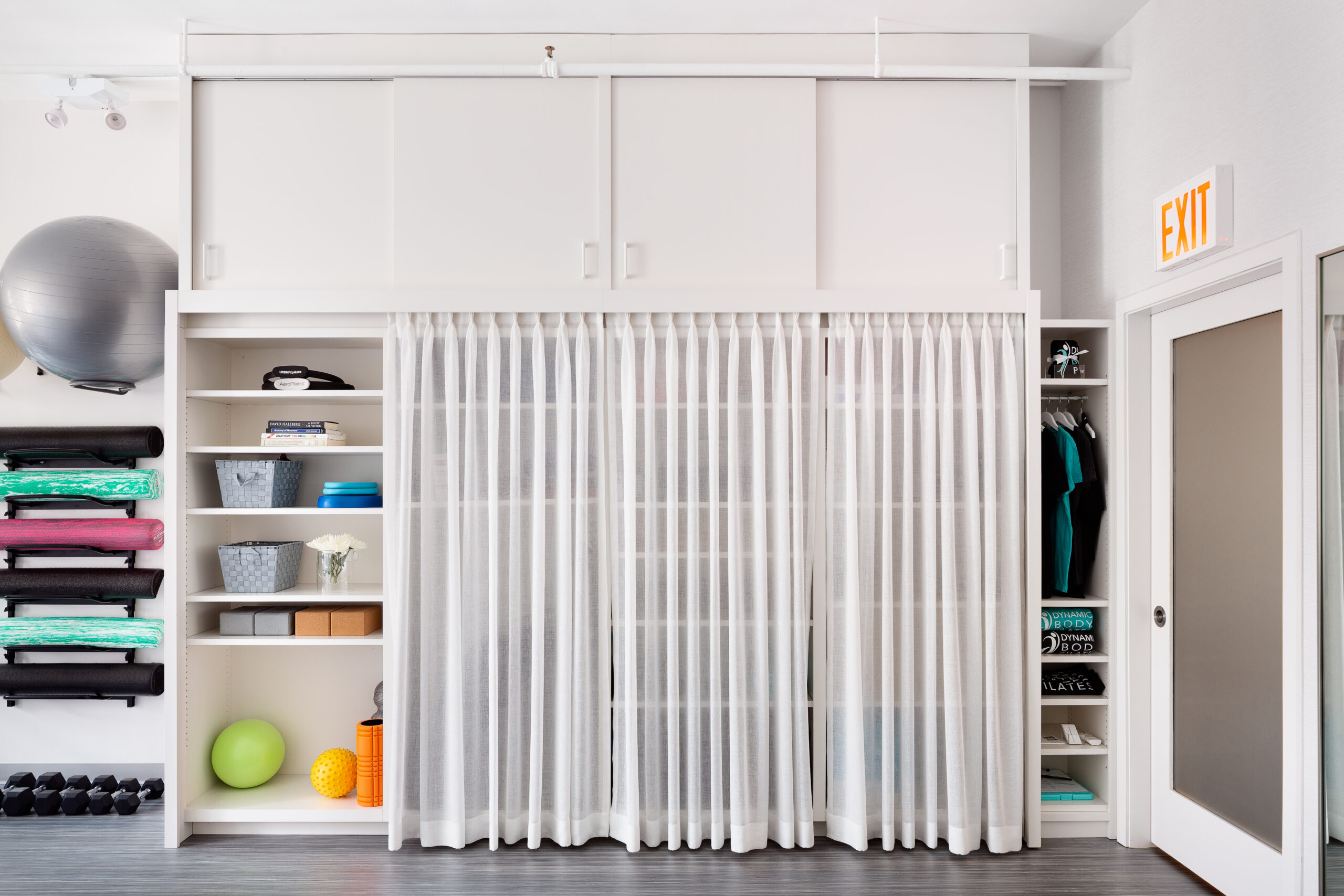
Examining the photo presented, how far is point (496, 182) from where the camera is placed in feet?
9.37

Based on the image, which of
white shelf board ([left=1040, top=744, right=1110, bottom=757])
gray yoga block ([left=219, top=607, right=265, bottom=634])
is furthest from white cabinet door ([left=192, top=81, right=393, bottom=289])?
white shelf board ([left=1040, top=744, right=1110, bottom=757])

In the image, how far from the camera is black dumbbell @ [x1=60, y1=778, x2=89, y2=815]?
3061mm

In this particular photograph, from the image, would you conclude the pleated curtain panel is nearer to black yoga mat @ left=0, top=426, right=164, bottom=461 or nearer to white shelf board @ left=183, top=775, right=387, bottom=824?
white shelf board @ left=183, top=775, right=387, bottom=824

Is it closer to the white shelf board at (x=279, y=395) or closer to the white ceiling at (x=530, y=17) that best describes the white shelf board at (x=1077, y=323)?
the white ceiling at (x=530, y=17)

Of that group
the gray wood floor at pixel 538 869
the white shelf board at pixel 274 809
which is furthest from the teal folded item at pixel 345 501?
the gray wood floor at pixel 538 869

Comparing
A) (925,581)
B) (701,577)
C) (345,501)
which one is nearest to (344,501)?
(345,501)

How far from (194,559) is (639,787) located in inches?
72.4

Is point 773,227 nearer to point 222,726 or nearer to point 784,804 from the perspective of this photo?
point 784,804

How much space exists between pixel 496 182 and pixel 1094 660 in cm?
277

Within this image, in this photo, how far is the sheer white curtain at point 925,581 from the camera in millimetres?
2793

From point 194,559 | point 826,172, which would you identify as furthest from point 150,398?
point 826,172

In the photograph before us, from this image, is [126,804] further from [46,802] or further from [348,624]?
[348,624]

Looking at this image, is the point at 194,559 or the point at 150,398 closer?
the point at 194,559

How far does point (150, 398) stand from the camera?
338cm
